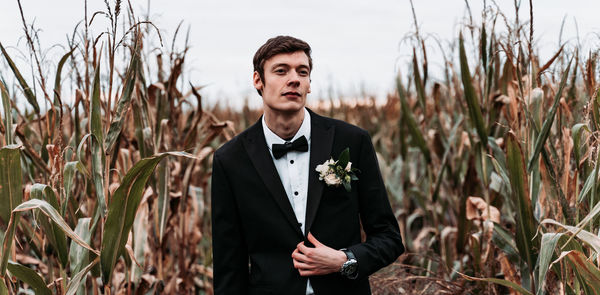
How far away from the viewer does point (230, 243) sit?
172 cm

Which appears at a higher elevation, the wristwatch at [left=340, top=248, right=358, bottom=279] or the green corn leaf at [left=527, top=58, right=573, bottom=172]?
the green corn leaf at [left=527, top=58, right=573, bottom=172]

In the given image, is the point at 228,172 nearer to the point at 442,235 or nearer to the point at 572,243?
the point at 572,243

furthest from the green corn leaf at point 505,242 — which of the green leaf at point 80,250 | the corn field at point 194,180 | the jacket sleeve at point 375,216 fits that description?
the green leaf at point 80,250

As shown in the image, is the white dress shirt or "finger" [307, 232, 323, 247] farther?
the white dress shirt

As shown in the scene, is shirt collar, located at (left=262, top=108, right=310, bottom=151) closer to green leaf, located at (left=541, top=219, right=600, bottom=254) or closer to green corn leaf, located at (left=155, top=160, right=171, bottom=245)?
green leaf, located at (left=541, top=219, right=600, bottom=254)

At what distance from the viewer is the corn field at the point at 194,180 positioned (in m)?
1.62

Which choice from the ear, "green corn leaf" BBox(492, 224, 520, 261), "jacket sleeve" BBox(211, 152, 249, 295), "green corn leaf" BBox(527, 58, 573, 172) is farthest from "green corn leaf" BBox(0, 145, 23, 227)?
"green corn leaf" BBox(492, 224, 520, 261)

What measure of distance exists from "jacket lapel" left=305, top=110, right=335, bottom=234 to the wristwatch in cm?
13

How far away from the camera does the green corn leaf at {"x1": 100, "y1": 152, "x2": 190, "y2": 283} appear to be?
1.58m

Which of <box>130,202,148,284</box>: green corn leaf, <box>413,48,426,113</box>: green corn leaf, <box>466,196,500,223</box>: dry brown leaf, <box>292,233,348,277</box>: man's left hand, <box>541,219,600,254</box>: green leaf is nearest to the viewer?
<box>541,219,600,254</box>: green leaf

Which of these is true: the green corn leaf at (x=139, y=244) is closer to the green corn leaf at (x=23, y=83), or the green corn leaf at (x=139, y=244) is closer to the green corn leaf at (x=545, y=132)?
the green corn leaf at (x=23, y=83)

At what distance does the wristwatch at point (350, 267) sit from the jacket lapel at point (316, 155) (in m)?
0.13

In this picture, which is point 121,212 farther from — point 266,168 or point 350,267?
point 350,267

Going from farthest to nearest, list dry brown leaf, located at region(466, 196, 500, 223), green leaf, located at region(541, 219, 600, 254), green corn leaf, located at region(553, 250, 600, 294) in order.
A: 1. dry brown leaf, located at region(466, 196, 500, 223)
2. green corn leaf, located at region(553, 250, 600, 294)
3. green leaf, located at region(541, 219, 600, 254)
